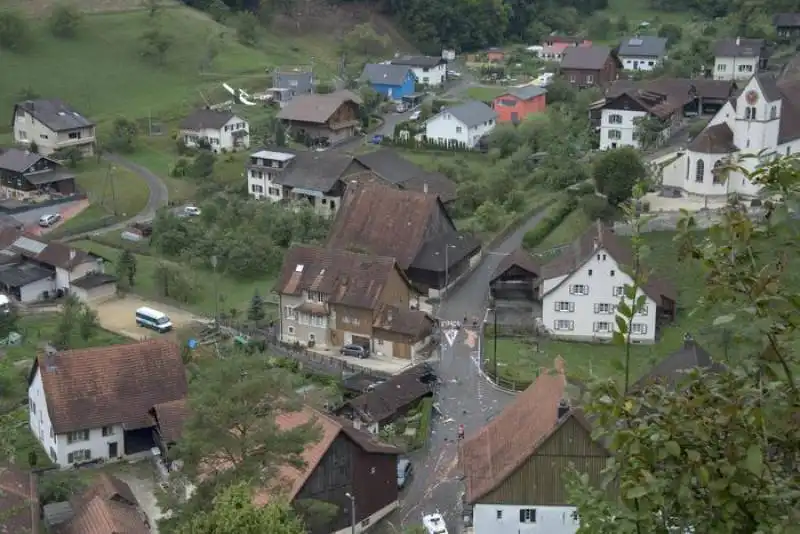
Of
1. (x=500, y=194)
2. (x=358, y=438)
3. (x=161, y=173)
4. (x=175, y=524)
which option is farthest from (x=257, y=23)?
(x=175, y=524)

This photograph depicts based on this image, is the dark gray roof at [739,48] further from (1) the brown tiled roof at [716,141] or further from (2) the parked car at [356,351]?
(2) the parked car at [356,351]

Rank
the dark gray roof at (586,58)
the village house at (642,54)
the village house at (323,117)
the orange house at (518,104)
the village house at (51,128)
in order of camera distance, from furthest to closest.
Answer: the village house at (642,54) < the dark gray roof at (586,58) < the orange house at (518,104) < the village house at (323,117) < the village house at (51,128)

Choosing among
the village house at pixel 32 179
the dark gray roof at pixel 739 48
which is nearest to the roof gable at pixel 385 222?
the village house at pixel 32 179

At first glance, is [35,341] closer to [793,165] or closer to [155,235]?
[155,235]

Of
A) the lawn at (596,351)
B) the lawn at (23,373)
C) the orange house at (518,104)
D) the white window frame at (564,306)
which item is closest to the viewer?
Result: the lawn at (23,373)

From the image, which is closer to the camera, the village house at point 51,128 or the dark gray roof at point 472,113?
the village house at point 51,128

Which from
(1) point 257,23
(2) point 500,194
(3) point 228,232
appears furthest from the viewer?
(1) point 257,23
